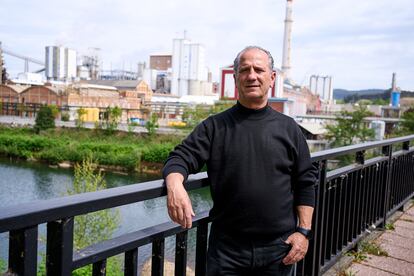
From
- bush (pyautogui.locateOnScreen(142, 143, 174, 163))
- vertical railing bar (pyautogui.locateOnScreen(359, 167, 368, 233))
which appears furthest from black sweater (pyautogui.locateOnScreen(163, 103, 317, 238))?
bush (pyautogui.locateOnScreen(142, 143, 174, 163))

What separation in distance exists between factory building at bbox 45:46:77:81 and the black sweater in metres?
91.9

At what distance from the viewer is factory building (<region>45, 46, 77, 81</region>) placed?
88.8 m

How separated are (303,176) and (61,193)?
62.2ft

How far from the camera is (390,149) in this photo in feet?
12.3

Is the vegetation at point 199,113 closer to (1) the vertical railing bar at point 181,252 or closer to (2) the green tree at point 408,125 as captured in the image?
(2) the green tree at point 408,125

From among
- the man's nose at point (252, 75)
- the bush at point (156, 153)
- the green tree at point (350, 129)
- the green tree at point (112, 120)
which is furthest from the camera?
the green tree at point (112, 120)

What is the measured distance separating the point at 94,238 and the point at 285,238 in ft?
39.3

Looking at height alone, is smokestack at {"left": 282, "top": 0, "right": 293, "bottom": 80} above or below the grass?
above

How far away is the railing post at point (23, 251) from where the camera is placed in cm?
101

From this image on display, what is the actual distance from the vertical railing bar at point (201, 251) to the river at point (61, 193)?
20.8 feet

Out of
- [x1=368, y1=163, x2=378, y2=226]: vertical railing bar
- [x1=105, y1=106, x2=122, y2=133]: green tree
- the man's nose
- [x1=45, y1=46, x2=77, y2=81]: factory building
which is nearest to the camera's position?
the man's nose

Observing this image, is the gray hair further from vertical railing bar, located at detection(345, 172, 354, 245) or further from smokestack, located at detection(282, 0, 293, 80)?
smokestack, located at detection(282, 0, 293, 80)

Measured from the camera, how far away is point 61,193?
19156 mm

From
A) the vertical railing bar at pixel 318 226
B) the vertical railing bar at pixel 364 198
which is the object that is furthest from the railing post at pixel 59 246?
the vertical railing bar at pixel 364 198
